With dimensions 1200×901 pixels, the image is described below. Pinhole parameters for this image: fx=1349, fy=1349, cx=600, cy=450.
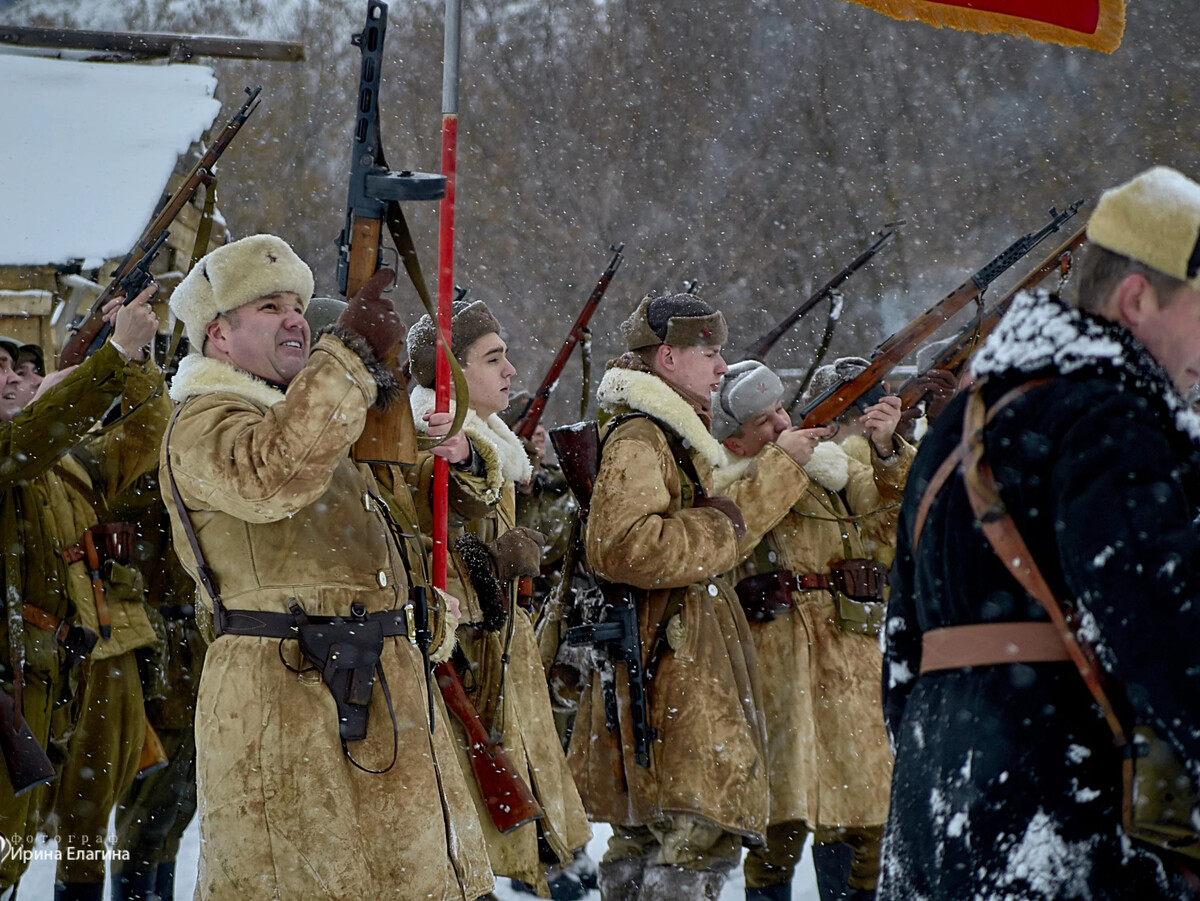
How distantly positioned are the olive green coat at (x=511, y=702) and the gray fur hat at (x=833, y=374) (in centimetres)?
187

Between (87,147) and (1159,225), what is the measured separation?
13.9 m

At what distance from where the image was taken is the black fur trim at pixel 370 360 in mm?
2900

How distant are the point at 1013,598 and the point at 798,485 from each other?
99.0 inches

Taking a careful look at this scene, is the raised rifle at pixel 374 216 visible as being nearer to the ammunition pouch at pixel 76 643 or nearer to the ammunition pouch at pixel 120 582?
the ammunition pouch at pixel 76 643

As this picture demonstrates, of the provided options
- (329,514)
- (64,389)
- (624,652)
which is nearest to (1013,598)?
(329,514)

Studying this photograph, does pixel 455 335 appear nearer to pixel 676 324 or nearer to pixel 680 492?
pixel 676 324

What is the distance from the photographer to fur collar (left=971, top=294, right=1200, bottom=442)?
1.94 metres

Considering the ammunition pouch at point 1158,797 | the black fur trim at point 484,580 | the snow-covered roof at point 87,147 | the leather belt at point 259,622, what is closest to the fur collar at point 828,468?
the black fur trim at point 484,580

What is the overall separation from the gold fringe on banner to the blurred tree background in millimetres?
17286

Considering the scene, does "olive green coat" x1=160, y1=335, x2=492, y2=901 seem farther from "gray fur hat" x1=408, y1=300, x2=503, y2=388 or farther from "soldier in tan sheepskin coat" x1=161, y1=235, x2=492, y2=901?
"gray fur hat" x1=408, y1=300, x2=503, y2=388

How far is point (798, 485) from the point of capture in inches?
176

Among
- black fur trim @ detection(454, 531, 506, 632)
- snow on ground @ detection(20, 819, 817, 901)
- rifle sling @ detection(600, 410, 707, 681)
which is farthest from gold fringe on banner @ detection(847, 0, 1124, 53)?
snow on ground @ detection(20, 819, 817, 901)

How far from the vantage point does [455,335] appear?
441 centimetres

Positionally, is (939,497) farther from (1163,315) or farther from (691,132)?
(691,132)
